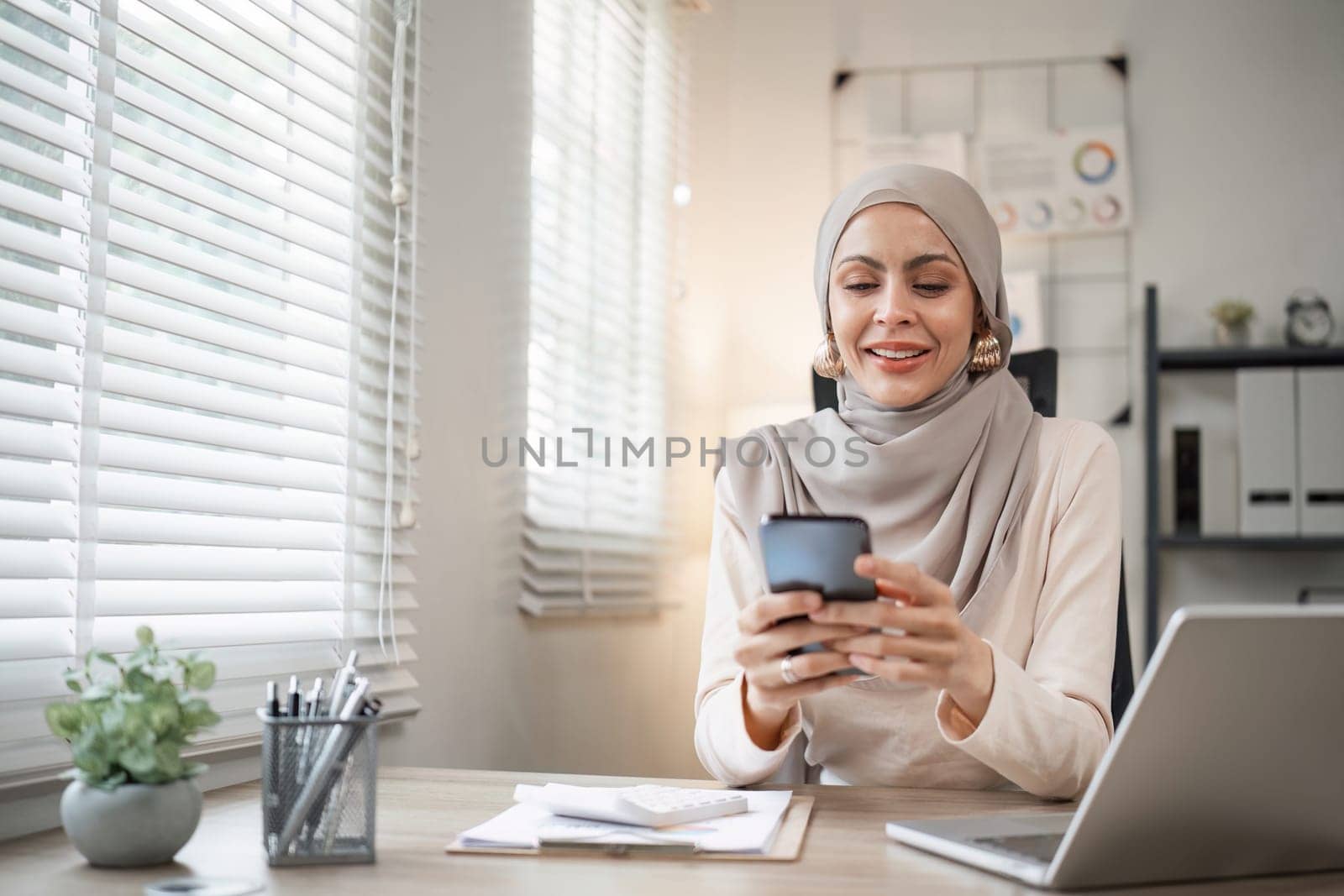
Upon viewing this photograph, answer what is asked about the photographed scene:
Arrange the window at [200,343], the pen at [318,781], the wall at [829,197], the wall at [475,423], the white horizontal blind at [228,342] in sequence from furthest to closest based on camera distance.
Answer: the wall at [829,197] < the wall at [475,423] < the white horizontal blind at [228,342] < the window at [200,343] < the pen at [318,781]

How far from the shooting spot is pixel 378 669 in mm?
1665

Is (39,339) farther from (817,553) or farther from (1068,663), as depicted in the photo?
(1068,663)

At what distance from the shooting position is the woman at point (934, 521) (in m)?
1.15

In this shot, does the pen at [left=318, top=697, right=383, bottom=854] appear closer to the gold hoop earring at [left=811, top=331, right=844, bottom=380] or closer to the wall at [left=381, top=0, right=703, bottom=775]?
the wall at [left=381, top=0, right=703, bottom=775]

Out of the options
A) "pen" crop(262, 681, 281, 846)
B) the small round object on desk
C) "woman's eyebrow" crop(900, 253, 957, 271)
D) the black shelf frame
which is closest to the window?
"pen" crop(262, 681, 281, 846)

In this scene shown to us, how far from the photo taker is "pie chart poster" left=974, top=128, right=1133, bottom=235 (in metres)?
3.37

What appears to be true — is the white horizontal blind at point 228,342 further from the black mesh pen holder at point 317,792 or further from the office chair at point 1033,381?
the office chair at point 1033,381

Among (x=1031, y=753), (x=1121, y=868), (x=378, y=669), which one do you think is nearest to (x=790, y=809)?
(x=1031, y=753)

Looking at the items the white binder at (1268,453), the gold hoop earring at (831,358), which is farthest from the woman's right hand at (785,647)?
the white binder at (1268,453)

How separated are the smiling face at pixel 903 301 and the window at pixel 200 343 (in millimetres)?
649

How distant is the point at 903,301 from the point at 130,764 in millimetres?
1065

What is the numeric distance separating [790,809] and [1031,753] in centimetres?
24

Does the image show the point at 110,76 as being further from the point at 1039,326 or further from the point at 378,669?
the point at 1039,326

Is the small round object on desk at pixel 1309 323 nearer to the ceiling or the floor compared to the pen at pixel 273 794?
nearer to the ceiling
